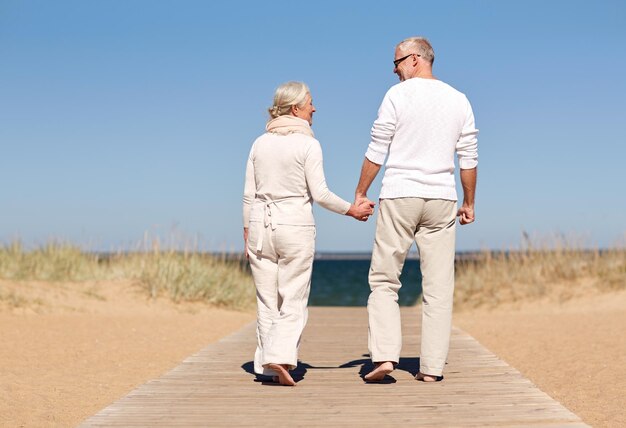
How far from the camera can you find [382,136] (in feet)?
16.6

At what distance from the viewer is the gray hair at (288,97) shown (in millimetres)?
5227

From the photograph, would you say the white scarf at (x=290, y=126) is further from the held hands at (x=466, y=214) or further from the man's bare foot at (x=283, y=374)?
the man's bare foot at (x=283, y=374)

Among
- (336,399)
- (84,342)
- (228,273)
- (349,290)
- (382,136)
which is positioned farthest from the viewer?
(349,290)

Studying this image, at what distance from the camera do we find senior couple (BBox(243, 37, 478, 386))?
16.7ft

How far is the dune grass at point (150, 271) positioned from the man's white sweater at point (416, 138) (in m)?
10.4

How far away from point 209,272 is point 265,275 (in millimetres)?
10478

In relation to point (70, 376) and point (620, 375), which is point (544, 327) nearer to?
point (620, 375)

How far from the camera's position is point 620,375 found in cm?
742

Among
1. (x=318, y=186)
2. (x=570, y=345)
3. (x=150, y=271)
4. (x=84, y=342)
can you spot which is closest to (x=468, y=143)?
(x=318, y=186)

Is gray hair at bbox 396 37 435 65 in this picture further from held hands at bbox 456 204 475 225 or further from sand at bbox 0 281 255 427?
sand at bbox 0 281 255 427

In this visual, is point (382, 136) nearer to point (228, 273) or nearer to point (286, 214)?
point (286, 214)

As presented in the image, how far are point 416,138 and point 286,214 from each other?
937 millimetres

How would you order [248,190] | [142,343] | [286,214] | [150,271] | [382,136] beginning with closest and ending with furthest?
1. [382,136]
2. [286,214]
3. [248,190]
4. [142,343]
5. [150,271]

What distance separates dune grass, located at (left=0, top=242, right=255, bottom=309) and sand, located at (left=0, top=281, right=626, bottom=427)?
1.16 ft
